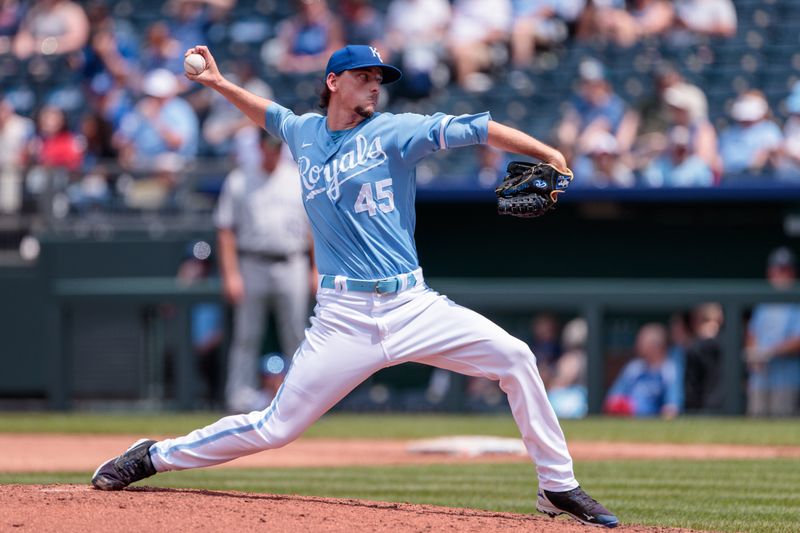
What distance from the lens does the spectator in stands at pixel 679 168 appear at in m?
11.6

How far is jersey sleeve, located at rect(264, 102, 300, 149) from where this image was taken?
18.1 feet

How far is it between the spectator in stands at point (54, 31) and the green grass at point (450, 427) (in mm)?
6042

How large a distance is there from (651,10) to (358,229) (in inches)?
363

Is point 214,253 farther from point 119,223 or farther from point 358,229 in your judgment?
point 358,229

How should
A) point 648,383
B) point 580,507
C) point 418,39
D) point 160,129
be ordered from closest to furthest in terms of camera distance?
point 580,507
point 648,383
point 160,129
point 418,39

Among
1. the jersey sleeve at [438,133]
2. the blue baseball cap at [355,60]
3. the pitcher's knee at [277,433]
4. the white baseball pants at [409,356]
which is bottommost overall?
the pitcher's knee at [277,433]

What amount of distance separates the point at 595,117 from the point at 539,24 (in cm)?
209

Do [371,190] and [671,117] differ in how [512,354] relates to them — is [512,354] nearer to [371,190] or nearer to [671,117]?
[371,190]

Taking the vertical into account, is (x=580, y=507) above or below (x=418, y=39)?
below

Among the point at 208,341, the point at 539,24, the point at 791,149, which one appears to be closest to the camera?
the point at 791,149

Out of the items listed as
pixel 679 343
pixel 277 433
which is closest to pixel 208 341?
pixel 679 343

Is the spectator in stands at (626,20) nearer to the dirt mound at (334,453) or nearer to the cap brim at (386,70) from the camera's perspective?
the dirt mound at (334,453)

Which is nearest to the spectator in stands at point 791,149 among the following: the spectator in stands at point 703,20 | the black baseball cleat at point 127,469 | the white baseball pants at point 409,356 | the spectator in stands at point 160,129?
the spectator in stands at point 703,20

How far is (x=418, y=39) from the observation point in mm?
14344
